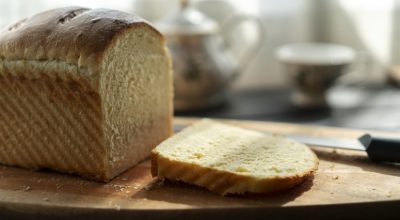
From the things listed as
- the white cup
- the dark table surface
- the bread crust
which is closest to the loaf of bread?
the bread crust

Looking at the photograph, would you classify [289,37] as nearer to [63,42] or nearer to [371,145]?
[371,145]

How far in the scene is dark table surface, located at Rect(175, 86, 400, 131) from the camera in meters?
2.54

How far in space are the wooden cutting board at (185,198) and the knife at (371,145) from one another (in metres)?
0.03

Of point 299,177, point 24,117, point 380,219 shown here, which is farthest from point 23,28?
point 380,219

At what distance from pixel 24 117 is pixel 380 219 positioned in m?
1.12

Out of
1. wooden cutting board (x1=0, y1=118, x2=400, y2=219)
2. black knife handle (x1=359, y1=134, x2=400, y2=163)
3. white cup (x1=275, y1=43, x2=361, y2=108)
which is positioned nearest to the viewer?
wooden cutting board (x1=0, y1=118, x2=400, y2=219)

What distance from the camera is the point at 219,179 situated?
1518 mm

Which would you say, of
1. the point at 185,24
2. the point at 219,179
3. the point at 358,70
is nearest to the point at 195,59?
the point at 185,24

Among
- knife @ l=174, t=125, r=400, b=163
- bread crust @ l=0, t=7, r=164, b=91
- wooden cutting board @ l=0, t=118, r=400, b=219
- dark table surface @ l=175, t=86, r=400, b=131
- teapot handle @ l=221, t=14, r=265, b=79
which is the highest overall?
bread crust @ l=0, t=7, r=164, b=91

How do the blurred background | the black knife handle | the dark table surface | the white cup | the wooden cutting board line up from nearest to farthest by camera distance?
the wooden cutting board → the black knife handle → the dark table surface → the white cup → the blurred background

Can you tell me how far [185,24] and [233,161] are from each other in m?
1.13

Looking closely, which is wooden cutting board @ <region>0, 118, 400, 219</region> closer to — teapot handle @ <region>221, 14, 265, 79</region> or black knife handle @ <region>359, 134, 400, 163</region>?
black knife handle @ <region>359, 134, 400, 163</region>

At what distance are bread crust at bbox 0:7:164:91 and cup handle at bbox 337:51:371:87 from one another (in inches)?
60.1

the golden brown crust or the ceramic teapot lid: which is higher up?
the ceramic teapot lid
